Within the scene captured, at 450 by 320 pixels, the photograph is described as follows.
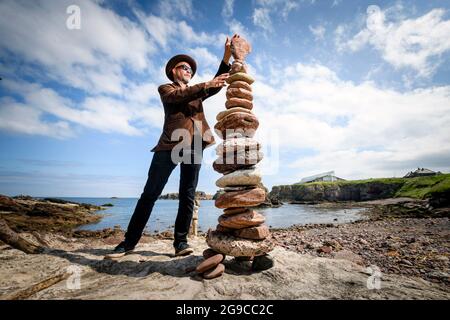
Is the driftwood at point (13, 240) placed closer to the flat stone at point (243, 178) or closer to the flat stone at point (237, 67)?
the flat stone at point (243, 178)

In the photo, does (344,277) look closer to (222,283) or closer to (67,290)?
(222,283)

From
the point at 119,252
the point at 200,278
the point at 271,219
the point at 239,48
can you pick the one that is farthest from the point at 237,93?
the point at 271,219

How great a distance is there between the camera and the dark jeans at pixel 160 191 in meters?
4.13

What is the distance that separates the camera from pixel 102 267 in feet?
12.1

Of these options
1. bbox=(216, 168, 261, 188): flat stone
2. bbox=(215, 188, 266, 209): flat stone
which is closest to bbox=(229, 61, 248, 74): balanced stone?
bbox=(216, 168, 261, 188): flat stone

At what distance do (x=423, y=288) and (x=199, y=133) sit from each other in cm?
393

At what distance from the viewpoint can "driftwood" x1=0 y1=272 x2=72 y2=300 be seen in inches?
93.2

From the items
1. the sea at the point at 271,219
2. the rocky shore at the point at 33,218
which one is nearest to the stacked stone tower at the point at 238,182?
the rocky shore at the point at 33,218

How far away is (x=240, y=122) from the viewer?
13.0 feet

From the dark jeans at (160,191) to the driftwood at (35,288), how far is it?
1.27 m

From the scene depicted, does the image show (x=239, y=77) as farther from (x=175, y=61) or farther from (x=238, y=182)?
(x=238, y=182)

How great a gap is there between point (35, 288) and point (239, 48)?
4.77 meters

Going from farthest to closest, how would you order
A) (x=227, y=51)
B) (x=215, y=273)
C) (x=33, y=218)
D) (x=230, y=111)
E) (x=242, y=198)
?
(x=33, y=218) < (x=227, y=51) < (x=230, y=111) < (x=242, y=198) < (x=215, y=273)
